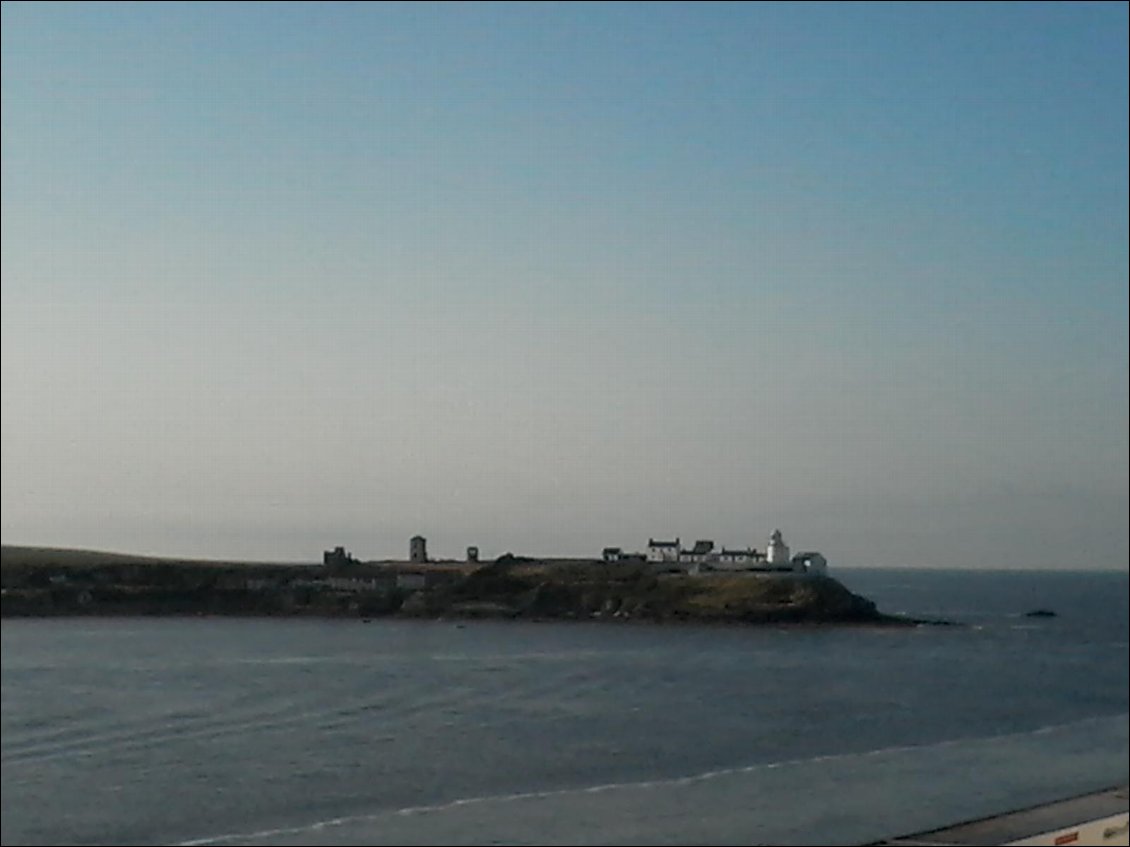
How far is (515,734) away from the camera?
64.5 ft

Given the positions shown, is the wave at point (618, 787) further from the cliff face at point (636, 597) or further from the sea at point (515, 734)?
the cliff face at point (636, 597)

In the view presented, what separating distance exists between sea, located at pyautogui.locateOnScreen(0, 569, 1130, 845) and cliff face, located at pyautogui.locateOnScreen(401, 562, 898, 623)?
0.91 meters

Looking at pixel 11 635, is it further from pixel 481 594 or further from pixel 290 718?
pixel 481 594

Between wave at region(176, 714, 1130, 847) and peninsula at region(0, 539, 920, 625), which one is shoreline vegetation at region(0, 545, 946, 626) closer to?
peninsula at region(0, 539, 920, 625)

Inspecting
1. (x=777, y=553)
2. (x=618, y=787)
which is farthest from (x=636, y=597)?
(x=618, y=787)

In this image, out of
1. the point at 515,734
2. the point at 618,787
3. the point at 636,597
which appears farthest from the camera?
the point at 636,597

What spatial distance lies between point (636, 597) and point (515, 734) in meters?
10.8

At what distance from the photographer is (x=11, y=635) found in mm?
22469

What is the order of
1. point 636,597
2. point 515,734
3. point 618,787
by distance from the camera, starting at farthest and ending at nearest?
point 636,597 → point 515,734 → point 618,787

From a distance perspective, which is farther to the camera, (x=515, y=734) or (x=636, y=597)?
(x=636, y=597)

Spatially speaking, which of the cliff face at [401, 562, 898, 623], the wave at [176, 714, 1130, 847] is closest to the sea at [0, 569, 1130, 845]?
the wave at [176, 714, 1130, 847]

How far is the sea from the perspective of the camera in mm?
13578

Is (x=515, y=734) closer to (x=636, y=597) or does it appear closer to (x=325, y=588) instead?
(x=325, y=588)

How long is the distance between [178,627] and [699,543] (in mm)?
9607
